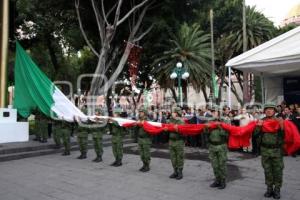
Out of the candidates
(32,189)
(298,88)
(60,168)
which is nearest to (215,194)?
(32,189)

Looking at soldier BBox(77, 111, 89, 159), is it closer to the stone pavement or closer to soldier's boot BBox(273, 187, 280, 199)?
the stone pavement

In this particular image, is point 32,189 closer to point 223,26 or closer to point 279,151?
point 279,151

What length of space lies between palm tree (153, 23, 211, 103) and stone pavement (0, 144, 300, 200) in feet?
43.4

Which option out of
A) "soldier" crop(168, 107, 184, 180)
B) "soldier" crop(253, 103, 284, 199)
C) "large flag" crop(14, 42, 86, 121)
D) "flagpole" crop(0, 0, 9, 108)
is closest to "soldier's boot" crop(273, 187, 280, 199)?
"soldier" crop(253, 103, 284, 199)

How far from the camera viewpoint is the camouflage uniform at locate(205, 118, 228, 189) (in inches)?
310

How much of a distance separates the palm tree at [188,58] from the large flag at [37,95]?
12.2 metres

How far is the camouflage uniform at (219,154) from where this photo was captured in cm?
788

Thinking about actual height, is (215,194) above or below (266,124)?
below

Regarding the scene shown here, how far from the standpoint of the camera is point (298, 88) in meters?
13.2

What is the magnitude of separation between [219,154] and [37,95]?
7779 millimetres

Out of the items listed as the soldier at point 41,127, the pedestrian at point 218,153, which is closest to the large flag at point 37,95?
the soldier at point 41,127

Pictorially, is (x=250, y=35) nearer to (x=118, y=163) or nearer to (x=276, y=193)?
(x=118, y=163)

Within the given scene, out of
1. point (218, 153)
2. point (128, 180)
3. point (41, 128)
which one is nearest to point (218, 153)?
point (218, 153)

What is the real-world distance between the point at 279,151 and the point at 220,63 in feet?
80.6
